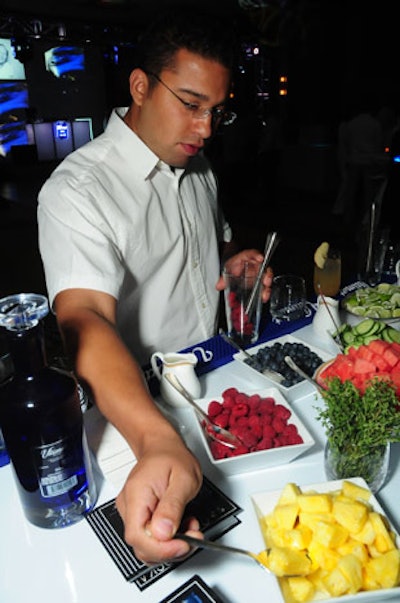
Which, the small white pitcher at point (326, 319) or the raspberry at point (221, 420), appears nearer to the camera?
the raspberry at point (221, 420)

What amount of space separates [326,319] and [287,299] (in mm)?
208

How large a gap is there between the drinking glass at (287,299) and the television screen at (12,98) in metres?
10.7

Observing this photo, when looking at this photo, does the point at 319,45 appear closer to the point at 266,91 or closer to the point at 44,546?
the point at 44,546

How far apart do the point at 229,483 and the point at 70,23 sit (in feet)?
27.1

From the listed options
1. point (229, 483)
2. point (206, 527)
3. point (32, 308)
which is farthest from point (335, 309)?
point (32, 308)

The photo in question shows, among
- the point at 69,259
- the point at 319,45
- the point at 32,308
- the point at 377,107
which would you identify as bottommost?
the point at 377,107

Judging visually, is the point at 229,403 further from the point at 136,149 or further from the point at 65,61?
the point at 65,61

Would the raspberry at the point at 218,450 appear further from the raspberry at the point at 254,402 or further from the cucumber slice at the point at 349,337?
the cucumber slice at the point at 349,337

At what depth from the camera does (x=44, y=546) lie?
2.47 ft

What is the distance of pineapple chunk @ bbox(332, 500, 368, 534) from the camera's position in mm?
658

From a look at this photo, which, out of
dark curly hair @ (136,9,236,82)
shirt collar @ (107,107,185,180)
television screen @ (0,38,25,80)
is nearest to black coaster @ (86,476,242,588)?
shirt collar @ (107,107,185,180)

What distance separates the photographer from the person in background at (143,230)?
95 centimetres

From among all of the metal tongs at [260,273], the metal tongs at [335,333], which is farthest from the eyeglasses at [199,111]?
the metal tongs at [335,333]

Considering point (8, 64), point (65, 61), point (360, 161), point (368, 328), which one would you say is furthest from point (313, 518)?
point (65, 61)
